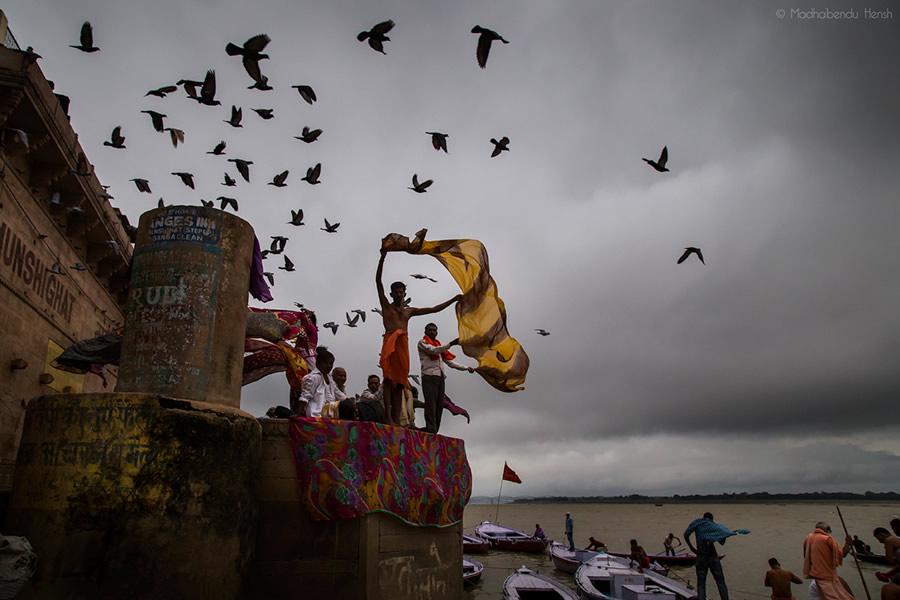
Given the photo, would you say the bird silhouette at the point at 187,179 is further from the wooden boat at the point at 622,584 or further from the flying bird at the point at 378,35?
the wooden boat at the point at 622,584

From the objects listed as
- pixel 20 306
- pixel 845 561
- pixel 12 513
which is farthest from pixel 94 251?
pixel 845 561

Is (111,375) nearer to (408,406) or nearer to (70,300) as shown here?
(70,300)

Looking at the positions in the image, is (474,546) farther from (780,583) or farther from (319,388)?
(319,388)

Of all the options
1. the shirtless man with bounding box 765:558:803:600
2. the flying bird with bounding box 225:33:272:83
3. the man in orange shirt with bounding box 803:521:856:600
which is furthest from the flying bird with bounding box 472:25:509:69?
the shirtless man with bounding box 765:558:803:600

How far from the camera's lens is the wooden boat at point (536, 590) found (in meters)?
17.9

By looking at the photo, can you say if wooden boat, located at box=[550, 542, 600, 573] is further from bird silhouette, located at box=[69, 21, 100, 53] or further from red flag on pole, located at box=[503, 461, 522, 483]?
bird silhouette, located at box=[69, 21, 100, 53]

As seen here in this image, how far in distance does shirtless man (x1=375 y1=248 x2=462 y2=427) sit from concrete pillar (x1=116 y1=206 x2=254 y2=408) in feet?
8.56

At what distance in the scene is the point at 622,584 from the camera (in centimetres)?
1816

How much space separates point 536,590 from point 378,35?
16663 millimetres

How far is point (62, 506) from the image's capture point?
5.68m

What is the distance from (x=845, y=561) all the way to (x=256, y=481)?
45315mm

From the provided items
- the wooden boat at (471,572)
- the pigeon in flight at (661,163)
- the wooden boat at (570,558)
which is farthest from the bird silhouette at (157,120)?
the wooden boat at (570,558)

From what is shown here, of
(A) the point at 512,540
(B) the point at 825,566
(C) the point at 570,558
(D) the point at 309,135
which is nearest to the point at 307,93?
(D) the point at 309,135

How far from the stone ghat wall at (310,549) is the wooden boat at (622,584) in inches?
471
